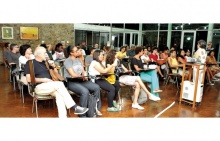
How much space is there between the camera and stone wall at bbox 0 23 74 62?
35.3 feet

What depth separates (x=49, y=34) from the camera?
1110 centimetres

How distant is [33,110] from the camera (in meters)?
3.65

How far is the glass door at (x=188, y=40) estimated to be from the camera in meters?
11.0

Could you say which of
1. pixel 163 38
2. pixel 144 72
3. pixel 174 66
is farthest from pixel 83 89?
pixel 163 38

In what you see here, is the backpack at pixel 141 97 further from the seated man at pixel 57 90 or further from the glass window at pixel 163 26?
the glass window at pixel 163 26

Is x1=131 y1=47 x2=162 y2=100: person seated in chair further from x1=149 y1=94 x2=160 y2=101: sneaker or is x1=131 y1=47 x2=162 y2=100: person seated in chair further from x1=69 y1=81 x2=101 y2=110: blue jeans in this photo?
x1=69 y1=81 x2=101 y2=110: blue jeans

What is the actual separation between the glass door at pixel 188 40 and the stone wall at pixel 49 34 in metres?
6.41

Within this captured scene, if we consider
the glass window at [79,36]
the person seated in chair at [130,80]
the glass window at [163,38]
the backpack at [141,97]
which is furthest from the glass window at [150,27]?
the person seated in chair at [130,80]

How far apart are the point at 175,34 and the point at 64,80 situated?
9.88 metres

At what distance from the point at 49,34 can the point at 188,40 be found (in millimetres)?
7861

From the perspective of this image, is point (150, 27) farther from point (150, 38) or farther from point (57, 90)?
point (57, 90)

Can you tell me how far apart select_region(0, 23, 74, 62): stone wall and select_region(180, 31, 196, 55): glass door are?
21.0 ft

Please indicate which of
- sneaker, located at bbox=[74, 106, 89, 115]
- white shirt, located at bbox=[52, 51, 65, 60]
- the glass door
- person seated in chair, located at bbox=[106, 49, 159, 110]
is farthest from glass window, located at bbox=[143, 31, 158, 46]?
sneaker, located at bbox=[74, 106, 89, 115]
